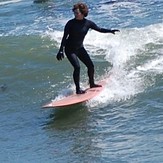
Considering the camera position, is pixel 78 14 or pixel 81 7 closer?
pixel 81 7

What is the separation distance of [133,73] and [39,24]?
786 centimetres

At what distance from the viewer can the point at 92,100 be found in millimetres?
10844

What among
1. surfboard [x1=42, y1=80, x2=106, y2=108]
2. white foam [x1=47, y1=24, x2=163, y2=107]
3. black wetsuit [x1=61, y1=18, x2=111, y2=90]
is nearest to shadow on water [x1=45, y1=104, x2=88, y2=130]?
surfboard [x1=42, y1=80, x2=106, y2=108]

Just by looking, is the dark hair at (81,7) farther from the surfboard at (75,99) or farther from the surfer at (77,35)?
the surfboard at (75,99)

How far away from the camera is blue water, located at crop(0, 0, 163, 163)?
834 cm

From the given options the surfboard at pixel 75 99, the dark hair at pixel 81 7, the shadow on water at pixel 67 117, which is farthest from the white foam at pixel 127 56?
the dark hair at pixel 81 7

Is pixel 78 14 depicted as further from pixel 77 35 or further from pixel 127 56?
pixel 127 56

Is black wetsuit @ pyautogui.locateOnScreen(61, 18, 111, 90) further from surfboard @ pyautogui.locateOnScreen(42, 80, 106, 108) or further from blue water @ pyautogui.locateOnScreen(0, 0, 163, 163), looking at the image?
blue water @ pyautogui.locateOnScreen(0, 0, 163, 163)

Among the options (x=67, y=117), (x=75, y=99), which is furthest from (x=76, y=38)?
(x=67, y=117)

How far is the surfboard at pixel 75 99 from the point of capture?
402 inches

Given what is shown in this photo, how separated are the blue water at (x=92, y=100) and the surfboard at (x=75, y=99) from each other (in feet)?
0.50

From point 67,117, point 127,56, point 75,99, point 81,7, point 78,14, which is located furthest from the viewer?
point 127,56

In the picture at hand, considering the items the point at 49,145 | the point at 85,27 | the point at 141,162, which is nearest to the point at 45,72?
the point at 85,27

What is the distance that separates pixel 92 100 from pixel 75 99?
47 cm
